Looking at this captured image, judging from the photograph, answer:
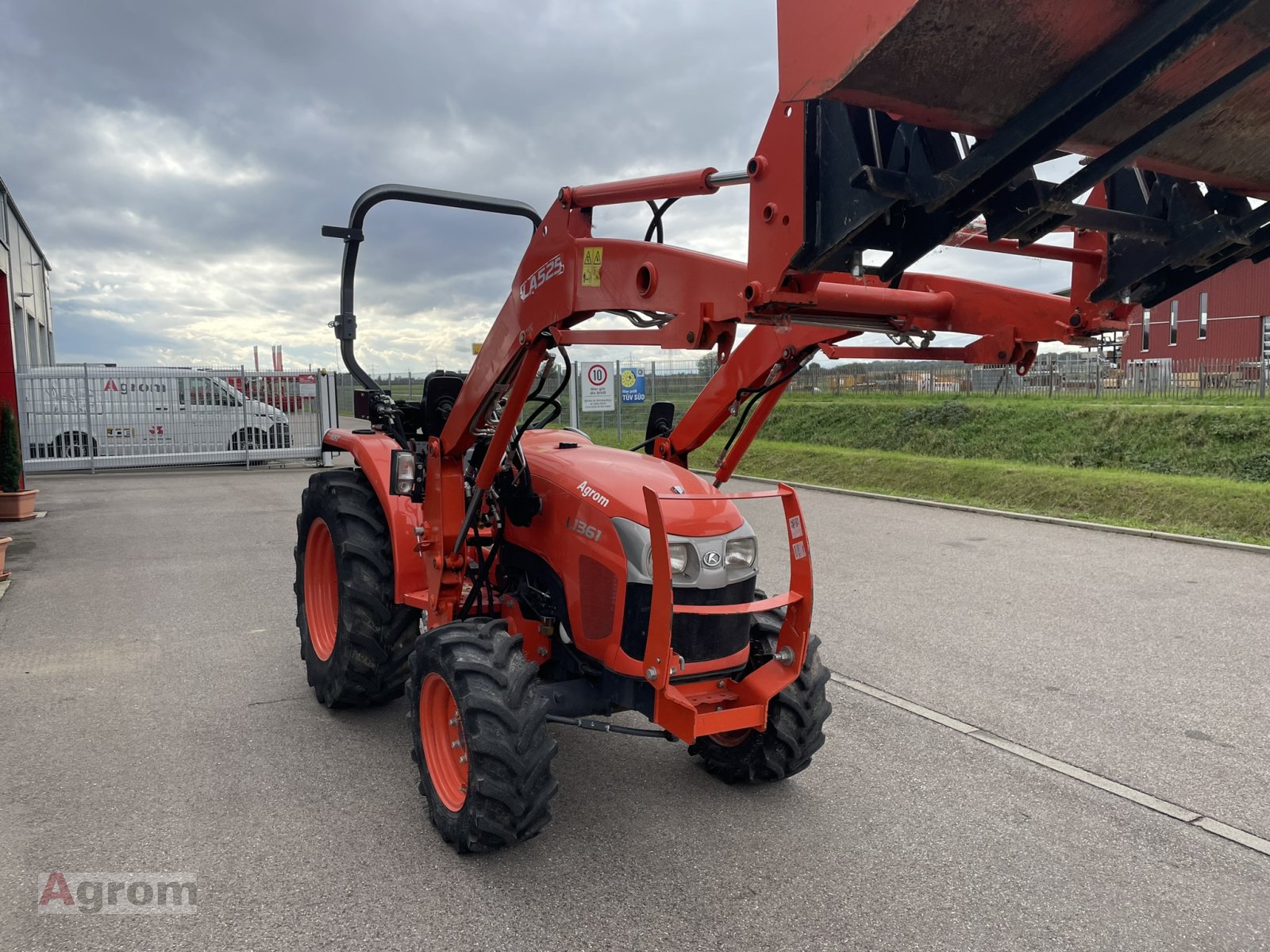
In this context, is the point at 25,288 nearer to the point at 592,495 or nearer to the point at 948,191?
the point at 592,495

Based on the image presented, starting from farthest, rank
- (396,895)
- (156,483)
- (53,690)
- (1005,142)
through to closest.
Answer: (156,483)
(53,690)
(396,895)
(1005,142)

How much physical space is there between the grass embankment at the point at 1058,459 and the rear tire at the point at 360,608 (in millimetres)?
8691

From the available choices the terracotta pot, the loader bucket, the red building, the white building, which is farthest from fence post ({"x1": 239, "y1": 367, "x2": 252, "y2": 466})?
the red building

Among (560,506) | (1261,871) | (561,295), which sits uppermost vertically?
(561,295)

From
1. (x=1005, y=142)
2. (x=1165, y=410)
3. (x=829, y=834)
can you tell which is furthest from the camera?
(x=1165, y=410)

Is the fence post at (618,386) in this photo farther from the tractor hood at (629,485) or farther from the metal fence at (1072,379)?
the tractor hood at (629,485)

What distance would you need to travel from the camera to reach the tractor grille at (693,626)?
316 cm

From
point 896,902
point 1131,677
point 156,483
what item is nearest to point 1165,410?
point 1131,677

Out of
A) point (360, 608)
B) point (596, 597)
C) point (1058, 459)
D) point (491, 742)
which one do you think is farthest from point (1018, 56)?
point (1058, 459)

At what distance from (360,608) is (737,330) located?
97.4 inches

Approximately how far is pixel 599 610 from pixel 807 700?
93cm

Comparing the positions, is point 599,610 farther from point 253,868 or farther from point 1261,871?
point 1261,871

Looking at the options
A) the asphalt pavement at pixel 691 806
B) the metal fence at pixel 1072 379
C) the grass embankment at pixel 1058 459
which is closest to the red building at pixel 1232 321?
the metal fence at pixel 1072 379

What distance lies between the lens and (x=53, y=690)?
15.8 feet
